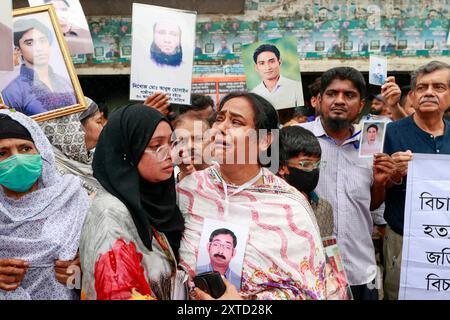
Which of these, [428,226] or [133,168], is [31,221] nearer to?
[133,168]

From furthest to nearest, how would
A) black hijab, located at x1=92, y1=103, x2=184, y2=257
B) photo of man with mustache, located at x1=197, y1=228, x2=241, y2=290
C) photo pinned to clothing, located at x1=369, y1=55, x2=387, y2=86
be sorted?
photo pinned to clothing, located at x1=369, y1=55, x2=387, y2=86, photo of man with mustache, located at x1=197, y1=228, x2=241, y2=290, black hijab, located at x1=92, y1=103, x2=184, y2=257

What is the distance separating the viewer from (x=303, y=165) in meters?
2.90

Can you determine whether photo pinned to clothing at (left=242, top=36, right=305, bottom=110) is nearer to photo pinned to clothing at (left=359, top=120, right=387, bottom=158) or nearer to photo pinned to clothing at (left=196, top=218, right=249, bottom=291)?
photo pinned to clothing at (left=359, top=120, right=387, bottom=158)

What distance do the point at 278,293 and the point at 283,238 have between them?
234 millimetres

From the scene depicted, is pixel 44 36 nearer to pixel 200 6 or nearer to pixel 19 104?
pixel 19 104

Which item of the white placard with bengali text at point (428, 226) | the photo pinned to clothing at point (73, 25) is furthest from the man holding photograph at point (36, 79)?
the white placard with bengali text at point (428, 226)

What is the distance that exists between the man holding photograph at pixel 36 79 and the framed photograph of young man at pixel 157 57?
547 mm

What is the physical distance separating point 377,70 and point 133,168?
6.67ft

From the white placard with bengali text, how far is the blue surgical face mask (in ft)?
6.46

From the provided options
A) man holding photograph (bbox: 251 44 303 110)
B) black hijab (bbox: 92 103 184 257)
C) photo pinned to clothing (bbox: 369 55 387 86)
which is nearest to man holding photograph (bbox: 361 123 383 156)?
photo pinned to clothing (bbox: 369 55 387 86)

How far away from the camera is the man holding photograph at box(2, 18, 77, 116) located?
3.09m

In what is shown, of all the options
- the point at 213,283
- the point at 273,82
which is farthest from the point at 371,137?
the point at 213,283

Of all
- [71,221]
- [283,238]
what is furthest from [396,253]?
[71,221]

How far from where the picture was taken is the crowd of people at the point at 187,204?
2.03 m
